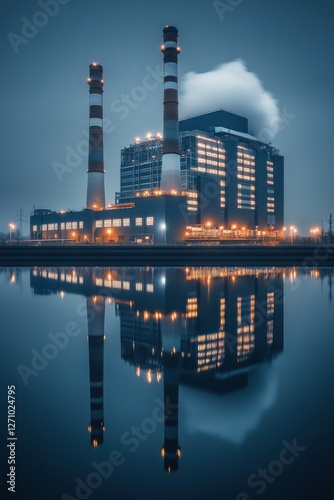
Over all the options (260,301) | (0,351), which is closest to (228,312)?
(260,301)

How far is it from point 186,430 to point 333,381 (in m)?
2.55

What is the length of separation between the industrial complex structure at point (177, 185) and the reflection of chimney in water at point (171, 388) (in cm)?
4523

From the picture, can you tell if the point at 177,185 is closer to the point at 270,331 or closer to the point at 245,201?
the point at 245,201

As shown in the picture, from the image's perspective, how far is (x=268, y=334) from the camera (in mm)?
8125

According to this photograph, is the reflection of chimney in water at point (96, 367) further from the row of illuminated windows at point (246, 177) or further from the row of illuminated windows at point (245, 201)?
the row of illuminated windows at point (246, 177)

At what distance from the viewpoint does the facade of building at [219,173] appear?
67188mm

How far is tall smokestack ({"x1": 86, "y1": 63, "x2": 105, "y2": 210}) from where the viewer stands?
57.9m

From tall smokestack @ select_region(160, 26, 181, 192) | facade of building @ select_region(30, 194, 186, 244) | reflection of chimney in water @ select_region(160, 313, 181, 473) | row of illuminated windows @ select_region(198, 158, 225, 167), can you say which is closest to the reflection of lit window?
reflection of chimney in water @ select_region(160, 313, 181, 473)

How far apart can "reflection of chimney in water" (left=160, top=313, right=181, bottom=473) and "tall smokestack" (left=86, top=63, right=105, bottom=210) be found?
5333 centimetres

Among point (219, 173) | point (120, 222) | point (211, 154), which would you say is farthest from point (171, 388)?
point (219, 173)

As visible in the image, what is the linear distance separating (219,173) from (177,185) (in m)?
19.9

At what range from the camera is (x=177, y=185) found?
54.9 m

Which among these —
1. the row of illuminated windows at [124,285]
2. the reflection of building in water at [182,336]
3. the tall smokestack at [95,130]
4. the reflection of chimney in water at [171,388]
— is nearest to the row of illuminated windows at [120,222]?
the tall smokestack at [95,130]

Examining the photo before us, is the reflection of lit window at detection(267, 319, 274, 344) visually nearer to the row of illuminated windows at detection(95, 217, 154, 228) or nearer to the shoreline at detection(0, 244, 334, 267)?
the shoreline at detection(0, 244, 334, 267)
